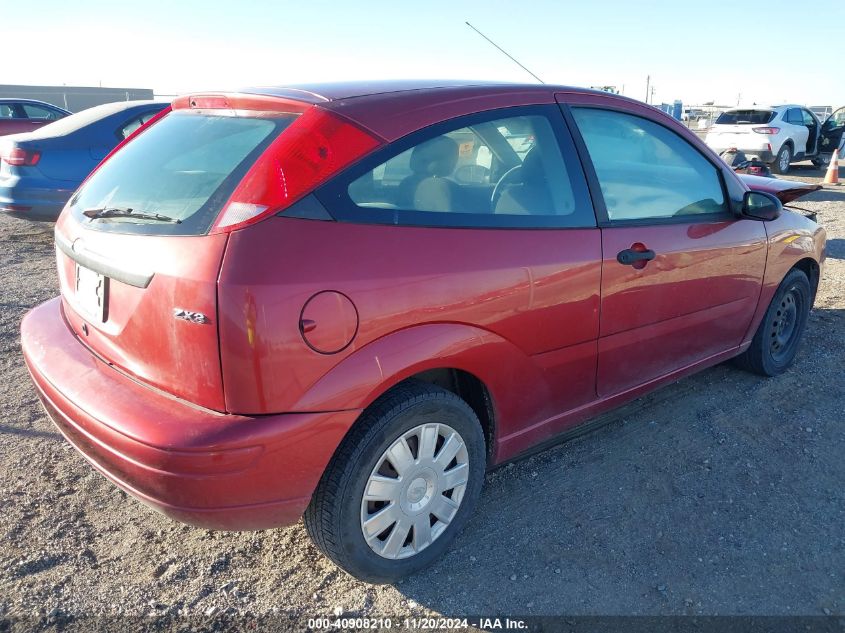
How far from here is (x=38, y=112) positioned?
1341 cm

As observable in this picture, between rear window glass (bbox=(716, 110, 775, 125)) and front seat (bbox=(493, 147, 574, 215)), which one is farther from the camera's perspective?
rear window glass (bbox=(716, 110, 775, 125))

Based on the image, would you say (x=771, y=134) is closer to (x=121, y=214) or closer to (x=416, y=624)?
(x=416, y=624)

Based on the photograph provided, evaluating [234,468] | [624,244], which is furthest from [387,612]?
[624,244]

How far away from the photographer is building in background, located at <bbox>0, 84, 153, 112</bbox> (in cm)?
2677

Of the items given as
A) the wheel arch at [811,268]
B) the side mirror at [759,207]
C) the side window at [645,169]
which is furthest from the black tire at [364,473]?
the wheel arch at [811,268]

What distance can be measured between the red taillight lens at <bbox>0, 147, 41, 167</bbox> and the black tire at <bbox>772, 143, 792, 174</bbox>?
15155mm

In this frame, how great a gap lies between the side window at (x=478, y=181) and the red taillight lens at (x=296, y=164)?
0.28ft

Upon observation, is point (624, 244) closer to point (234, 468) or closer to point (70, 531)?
point (234, 468)

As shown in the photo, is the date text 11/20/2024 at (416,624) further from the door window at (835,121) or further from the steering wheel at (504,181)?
the door window at (835,121)

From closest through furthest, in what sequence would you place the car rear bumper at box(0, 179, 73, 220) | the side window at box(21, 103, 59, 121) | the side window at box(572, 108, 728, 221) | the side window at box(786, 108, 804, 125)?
the side window at box(572, 108, 728, 221) < the car rear bumper at box(0, 179, 73, 220) < the side window at box(21, 103, 59, 121) < the side window at box(786, 108, 804, 125)

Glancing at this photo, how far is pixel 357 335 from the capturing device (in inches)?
80.8

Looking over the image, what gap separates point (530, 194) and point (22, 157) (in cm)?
603

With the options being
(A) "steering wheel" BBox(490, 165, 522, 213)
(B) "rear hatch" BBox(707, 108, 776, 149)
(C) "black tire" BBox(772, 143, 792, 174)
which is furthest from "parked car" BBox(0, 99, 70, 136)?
(C) "black tire" BBox(772, 143, 792, 174)

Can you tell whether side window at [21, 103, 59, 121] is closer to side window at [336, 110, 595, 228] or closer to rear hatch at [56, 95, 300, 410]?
rear hatch at [56, 95, 300, 410]
